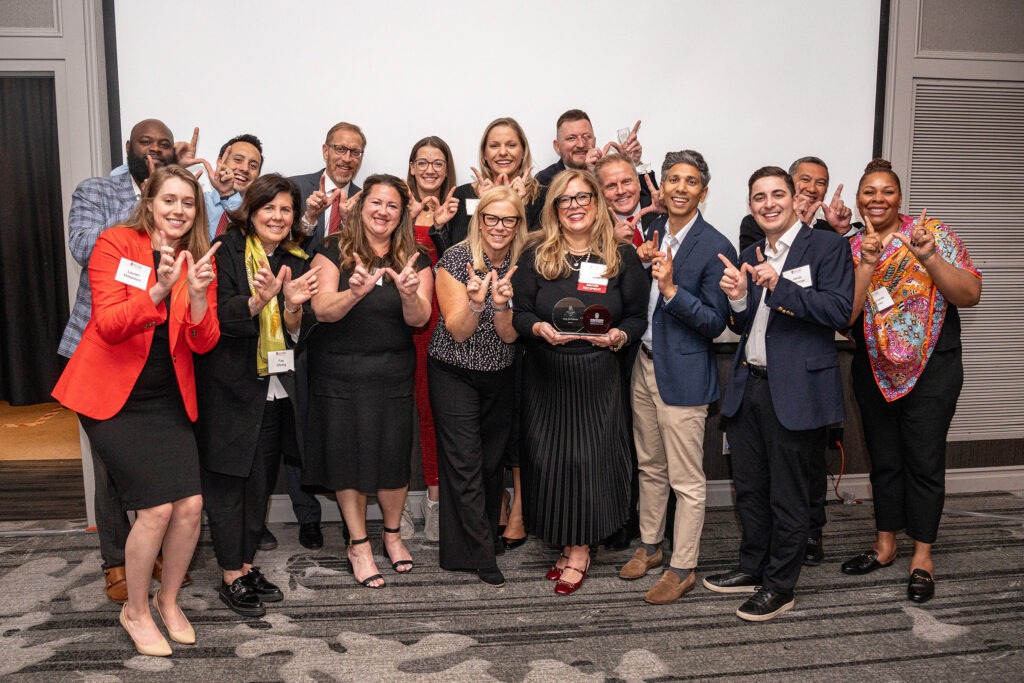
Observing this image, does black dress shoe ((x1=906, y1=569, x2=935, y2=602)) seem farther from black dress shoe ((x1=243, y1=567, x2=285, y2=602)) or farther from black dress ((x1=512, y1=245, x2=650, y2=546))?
black dress shoe ((x1=243, y1=567, x2=285, y2=602))

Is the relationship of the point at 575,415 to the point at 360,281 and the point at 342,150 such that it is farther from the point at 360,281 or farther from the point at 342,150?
the point at 342,150

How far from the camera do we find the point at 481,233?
305cm

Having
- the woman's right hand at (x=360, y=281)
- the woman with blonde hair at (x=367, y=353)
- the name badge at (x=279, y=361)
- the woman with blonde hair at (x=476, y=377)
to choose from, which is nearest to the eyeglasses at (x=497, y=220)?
the woman with blonde hair at (x=476, y=377)

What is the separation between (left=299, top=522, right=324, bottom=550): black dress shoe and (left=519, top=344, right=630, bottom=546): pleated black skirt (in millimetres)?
1172

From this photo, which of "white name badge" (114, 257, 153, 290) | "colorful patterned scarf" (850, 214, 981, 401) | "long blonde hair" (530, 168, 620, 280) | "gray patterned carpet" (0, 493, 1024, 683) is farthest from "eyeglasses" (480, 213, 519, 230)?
"gray patterned carpet" (0, 493, 1024, 683)

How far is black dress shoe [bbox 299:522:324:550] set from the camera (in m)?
3.66

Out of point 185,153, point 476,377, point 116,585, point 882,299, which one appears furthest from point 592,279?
point 116,585

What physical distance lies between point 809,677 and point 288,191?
259 centimetres

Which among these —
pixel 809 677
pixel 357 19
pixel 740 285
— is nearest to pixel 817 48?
pixel 740 285

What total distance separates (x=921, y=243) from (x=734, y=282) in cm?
75

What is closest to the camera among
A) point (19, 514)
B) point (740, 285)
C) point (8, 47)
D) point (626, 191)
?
point (740, 285)

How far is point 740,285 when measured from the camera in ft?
9.27

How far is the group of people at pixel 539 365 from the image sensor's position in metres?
2.75

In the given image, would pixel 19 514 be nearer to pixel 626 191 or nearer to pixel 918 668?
pixel 626 191
